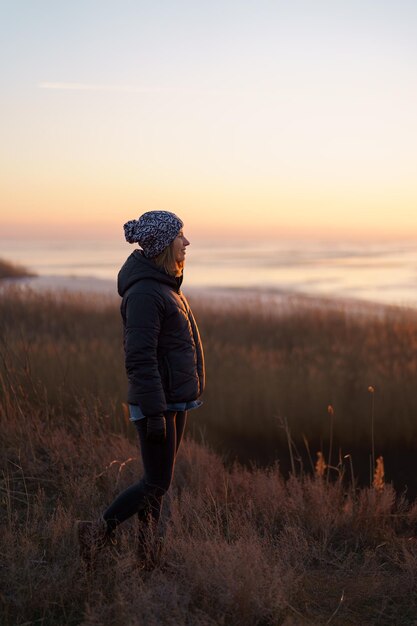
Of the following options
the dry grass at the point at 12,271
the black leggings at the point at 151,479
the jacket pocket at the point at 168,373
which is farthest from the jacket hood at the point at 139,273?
the dry grass at the point at 12,271

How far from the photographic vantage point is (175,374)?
4.13m

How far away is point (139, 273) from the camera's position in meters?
4.14

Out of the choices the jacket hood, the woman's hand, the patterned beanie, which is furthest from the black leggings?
the patterned beanie

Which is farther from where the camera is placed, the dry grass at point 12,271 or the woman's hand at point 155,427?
the dry grass at point 12,271

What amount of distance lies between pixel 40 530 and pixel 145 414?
1.53 m

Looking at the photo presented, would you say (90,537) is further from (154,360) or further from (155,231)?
(155,231)

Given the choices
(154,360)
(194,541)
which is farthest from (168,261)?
(194,541)

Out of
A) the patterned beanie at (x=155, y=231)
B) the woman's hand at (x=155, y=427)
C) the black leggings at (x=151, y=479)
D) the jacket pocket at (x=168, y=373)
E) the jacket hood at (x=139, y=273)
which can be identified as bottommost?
the black leggings at (x=151, y=479)

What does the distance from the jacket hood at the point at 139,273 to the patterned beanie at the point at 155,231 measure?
0.07 m

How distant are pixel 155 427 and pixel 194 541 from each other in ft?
2.80

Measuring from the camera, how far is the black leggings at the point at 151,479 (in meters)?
4.18

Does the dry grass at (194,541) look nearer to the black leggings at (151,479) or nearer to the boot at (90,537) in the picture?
the boot at (90,537)

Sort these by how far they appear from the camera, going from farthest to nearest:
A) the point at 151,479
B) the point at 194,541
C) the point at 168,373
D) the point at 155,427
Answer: the point at 194,541 → the point at 151,479 → the point at 168,373 → the point at 155,427

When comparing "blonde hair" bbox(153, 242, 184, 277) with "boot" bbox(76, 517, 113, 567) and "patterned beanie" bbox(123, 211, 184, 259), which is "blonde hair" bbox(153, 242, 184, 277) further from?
"boot" bbox(76, 517, 113, 567)
